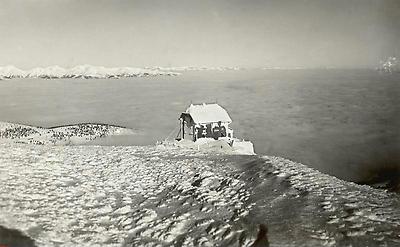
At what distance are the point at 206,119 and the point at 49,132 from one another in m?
3.53

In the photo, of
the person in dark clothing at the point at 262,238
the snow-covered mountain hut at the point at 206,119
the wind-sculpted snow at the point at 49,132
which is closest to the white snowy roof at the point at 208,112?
the snow-covered mountain hut at the point at 206,119

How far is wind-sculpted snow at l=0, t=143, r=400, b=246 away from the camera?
324 cm

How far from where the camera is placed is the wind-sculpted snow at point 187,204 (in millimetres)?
3242

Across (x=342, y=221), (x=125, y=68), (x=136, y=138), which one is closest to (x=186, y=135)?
(x=136, y=138)

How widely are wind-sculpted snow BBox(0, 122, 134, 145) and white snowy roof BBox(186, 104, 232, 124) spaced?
5.08 ft

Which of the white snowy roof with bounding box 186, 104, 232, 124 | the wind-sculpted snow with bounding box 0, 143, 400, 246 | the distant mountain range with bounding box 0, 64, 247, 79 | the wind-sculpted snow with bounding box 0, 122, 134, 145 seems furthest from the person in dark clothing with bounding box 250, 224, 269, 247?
the wind-sculpted snow with bounding box 0, 122, 134, 145

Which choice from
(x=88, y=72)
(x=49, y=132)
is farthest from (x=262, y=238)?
(x=49, y=132)

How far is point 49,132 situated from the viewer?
7.79m

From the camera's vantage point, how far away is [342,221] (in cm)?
324

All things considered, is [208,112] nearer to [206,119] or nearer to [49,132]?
[206,119]

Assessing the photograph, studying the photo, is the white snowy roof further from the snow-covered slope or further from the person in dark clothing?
the person in dark clothing

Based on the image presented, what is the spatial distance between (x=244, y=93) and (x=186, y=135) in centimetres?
410

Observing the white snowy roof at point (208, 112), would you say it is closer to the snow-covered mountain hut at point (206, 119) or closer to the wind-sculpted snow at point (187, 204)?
the snow-covered mountain hut at point (206, 119)

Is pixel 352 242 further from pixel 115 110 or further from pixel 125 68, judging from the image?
pixel 115 110
